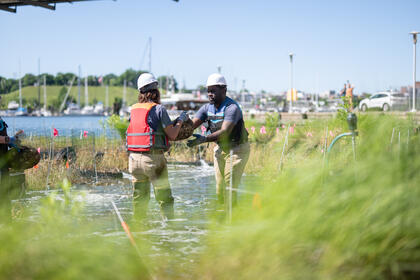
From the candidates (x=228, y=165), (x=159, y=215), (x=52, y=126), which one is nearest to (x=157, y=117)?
(x=228, y=165)

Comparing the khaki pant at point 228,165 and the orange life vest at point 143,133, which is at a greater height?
the orange life vest at point 143,133

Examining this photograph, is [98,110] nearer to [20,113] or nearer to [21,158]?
[20,113]

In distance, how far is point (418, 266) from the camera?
3.28 metres

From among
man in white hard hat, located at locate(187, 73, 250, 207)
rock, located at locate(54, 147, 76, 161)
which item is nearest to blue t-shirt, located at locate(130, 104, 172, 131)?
man in white hard hat, located at locate(187, 73, 250, 207)

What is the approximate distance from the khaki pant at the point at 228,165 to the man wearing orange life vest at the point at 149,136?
0.88 meters

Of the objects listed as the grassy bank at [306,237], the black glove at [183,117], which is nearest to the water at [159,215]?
the grassy bank at [306,237]

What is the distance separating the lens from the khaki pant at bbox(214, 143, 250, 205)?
6.67 metres

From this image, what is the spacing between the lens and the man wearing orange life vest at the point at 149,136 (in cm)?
593

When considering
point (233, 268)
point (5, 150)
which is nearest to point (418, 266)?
point (233, 268)

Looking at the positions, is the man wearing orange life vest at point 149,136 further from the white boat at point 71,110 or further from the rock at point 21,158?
the white boat at point 71,110

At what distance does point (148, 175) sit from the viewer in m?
6.07

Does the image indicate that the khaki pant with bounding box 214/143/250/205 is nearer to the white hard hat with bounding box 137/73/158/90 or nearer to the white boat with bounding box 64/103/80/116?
the white hard hat with bounding box 137/73/158/90

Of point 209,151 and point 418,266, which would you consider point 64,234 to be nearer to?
point 418,266

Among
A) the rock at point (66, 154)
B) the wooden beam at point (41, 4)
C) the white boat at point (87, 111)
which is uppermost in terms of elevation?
the wooden beam at point (41, 4)
